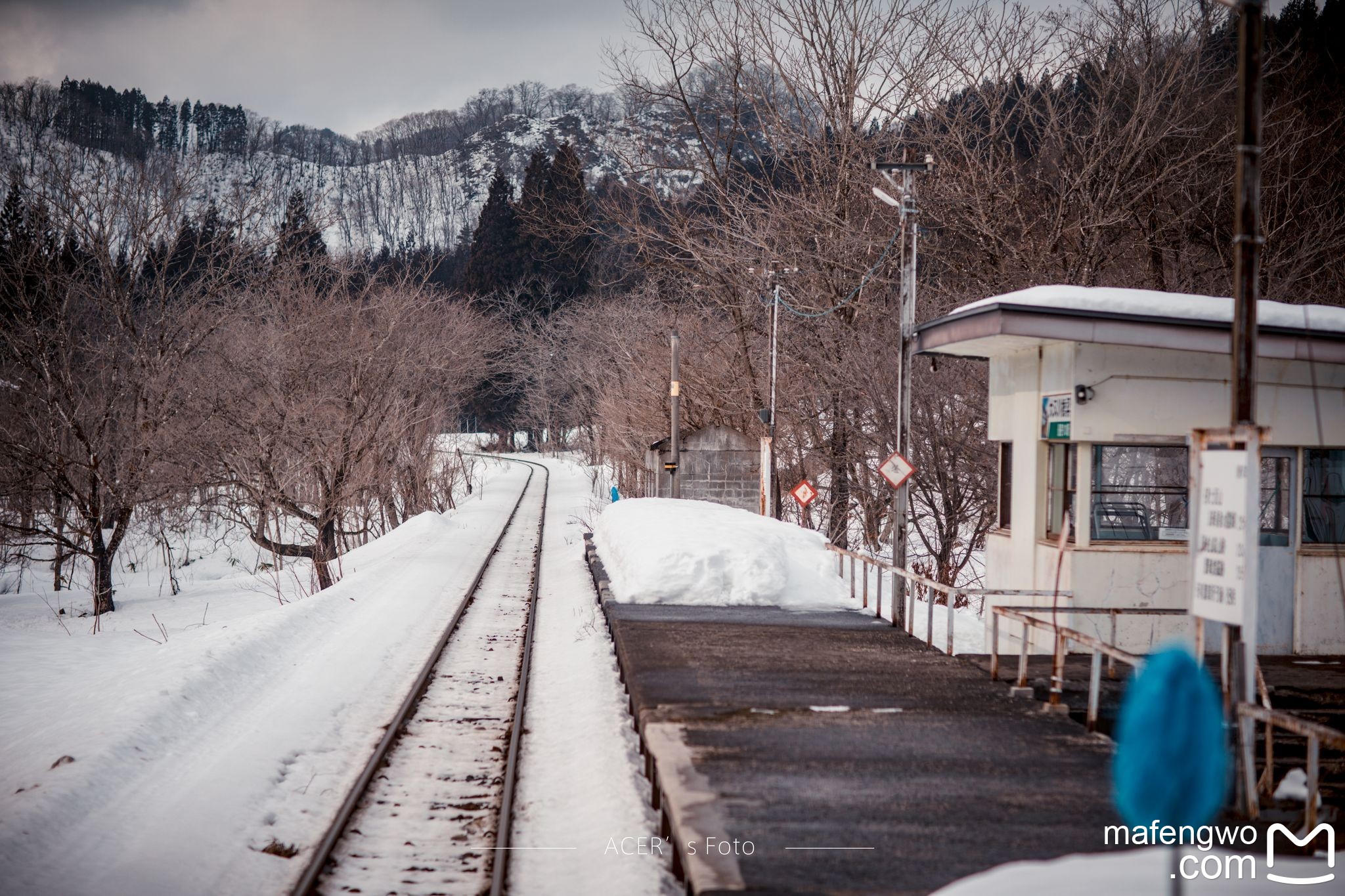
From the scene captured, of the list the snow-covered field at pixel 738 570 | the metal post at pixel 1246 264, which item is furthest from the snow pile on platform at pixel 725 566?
the metal post at pixel 1246 264

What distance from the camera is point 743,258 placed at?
26.5 metres

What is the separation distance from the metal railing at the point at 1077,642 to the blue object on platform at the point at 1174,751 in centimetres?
305

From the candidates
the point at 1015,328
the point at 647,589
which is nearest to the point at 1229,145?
the point at 1015,328

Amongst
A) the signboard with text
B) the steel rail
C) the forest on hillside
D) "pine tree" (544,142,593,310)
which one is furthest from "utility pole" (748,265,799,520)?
"pine tree" (544,142,593,310)

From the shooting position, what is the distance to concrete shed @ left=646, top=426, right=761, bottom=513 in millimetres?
29703

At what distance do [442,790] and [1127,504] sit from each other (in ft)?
28.9

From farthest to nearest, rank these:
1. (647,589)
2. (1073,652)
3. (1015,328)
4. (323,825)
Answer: (647,589)
(1073,652)
(1015,328)
(323,825)

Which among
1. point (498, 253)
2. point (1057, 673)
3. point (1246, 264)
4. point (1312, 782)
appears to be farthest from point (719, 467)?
point (498, 253)

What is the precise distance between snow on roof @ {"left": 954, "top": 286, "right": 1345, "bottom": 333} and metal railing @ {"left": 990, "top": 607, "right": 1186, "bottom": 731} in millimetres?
3343

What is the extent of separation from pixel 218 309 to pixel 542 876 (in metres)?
21.3

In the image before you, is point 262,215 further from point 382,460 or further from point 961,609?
point 961,609

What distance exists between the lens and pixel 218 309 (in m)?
23.0

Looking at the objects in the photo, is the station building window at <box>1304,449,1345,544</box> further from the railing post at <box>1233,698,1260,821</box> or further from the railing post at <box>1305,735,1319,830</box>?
the railing post at <box>1305,735,1319,830</box>

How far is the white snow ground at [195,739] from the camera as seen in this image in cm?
588
